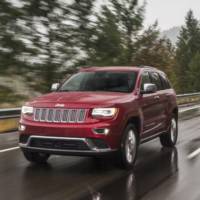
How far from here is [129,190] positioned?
7.38 meters

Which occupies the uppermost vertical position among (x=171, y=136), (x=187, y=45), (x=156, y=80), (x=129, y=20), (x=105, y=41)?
(x=129, y=20)

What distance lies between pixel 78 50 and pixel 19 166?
43.2ft

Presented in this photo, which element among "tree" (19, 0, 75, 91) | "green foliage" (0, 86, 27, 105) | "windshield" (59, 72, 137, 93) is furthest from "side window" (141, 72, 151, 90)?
"tree" (19, 0, 75, 91)

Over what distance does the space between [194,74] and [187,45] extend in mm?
7676

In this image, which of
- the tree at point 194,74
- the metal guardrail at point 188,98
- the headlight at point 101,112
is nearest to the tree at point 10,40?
the headlight at point 101,112

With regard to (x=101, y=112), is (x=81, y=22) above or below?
above

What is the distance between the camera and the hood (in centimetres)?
862

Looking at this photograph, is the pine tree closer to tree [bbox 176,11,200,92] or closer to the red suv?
the red suv

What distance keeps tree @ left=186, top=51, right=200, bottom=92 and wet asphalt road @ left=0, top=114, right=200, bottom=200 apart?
92839 millimetres

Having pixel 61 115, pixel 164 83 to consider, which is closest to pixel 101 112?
pixel 61 115

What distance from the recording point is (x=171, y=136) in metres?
12.2

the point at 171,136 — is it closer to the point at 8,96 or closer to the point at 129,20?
the point at 8,96

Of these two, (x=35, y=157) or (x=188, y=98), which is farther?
(x=188, y=98)

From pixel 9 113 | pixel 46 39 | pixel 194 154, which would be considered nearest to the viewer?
pixel 194 154
